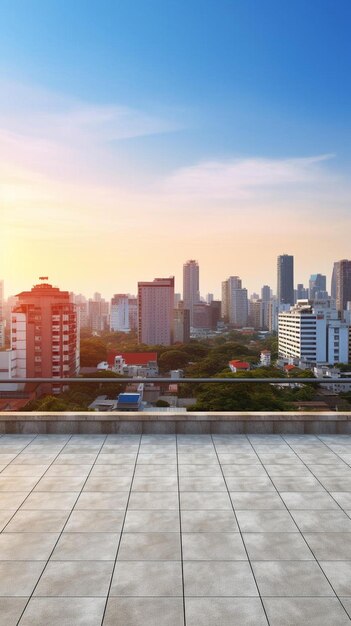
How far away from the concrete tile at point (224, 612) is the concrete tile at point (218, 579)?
7cm

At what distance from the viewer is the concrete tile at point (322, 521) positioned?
4039mm

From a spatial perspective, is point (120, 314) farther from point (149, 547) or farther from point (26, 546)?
point (149, 547)

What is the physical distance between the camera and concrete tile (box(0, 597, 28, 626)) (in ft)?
9.40

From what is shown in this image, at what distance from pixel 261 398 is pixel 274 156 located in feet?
106

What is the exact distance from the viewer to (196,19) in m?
15.1

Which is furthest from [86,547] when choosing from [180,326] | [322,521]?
[180,326]

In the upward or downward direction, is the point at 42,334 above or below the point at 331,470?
above

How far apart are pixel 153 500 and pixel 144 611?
165 centimetres

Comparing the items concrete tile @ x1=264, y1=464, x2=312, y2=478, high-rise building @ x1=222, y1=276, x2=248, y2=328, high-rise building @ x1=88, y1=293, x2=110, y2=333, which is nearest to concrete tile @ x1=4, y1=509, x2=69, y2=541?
concrete tile @ x1=264, y1=464, x2=312, y2=478

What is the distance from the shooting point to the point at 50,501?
4582mm

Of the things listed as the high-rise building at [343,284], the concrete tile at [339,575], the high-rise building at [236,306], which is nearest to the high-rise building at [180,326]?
the high-rise building at [236,306]

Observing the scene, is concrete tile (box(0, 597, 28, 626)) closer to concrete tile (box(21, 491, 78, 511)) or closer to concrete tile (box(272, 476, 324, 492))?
concrete tile (box(21, 491, 78, 511))

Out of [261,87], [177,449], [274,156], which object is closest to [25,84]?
[261,87]

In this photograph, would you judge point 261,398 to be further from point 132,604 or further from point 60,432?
point 132,604
